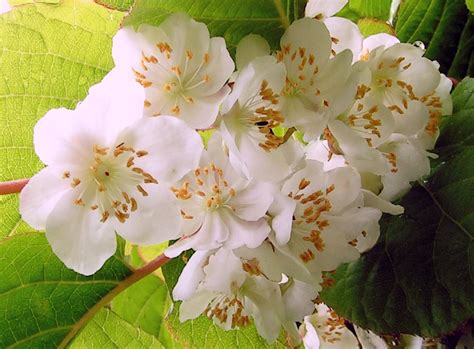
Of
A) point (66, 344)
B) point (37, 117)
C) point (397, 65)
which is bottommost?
point (66, 344)

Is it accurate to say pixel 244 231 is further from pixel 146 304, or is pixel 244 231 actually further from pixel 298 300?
pixel 146 304

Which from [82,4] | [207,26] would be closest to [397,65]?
[207,26]

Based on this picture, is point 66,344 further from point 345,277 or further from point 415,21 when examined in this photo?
point 415,21

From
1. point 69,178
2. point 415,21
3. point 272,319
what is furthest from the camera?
point 415,21

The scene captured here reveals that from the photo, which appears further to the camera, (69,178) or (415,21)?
(415,21)

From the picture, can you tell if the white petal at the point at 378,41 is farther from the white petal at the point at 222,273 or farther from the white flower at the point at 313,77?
the white petal at the point at 222,273

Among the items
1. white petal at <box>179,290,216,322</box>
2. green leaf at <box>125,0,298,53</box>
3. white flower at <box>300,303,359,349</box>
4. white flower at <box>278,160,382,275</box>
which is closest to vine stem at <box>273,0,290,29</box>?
green leaf at <box>125,0,298,53</box>

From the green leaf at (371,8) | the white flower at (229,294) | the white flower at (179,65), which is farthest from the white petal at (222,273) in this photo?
the green leaf at (371,8)
